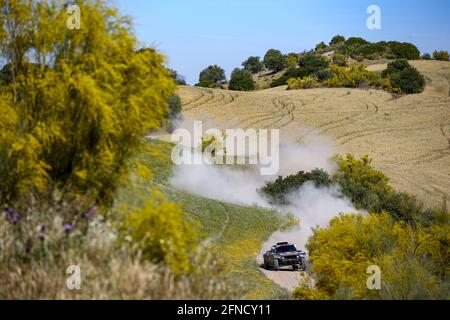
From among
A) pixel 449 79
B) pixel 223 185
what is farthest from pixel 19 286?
pixel 449 79

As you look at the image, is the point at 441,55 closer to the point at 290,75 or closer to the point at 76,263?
the point at 290,75

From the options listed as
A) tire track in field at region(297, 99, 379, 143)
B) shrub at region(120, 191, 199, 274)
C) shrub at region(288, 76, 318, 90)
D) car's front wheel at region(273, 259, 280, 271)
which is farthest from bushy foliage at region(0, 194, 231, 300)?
shrub at region(288, 76, 318, 90)

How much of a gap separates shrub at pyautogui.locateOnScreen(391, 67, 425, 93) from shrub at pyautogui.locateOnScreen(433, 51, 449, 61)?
33.2 metres

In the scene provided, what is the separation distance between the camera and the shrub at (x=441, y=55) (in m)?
119

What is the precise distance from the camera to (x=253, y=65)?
474 feet

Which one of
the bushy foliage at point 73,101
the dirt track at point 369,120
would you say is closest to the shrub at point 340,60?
the dirt track at point 369,120

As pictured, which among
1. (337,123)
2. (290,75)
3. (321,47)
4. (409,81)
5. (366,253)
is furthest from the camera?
(321,47)

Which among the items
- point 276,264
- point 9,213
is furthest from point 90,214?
point 276,264

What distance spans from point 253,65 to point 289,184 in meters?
104

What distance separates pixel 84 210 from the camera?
33.1ft

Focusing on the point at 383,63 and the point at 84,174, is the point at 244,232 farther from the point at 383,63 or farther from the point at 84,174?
the point at 383,63

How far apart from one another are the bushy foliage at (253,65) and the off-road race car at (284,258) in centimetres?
11763

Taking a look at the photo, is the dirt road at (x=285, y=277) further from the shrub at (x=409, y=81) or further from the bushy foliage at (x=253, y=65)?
the bushy foliage at (x=253, y=65)

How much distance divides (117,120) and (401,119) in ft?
221
